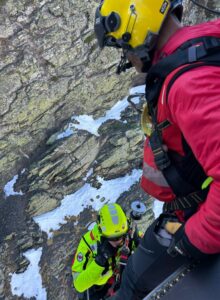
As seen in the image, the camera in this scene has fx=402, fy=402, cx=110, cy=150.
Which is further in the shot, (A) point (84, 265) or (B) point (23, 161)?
(B) point (23, 161)

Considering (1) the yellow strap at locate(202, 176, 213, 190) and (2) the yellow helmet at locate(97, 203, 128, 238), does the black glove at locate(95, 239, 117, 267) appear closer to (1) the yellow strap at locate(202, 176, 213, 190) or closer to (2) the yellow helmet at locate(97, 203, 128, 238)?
(2) the yellow helmet at locate(97, 203, 128, 238)

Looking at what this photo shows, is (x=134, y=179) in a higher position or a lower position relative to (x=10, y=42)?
lower

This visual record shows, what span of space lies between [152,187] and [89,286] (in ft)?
13.2

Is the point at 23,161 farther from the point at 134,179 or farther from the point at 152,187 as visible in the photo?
the point at 152,187

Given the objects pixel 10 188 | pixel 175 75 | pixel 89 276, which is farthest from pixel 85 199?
pixel 175 75

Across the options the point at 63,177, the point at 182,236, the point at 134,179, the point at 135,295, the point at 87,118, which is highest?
the point at 182,236

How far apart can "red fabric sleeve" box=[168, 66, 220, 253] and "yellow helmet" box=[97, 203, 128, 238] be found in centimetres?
438

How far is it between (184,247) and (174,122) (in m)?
0.95

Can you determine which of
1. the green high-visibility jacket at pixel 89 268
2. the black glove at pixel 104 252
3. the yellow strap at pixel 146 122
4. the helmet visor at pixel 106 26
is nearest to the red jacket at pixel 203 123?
the yellow strap at pixel 146 122

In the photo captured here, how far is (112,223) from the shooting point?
701 cm

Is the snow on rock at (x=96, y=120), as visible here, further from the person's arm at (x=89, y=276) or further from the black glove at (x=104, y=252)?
the person's arm at (x=89, y=276)

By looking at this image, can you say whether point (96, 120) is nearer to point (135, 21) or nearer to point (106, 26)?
point (106, 26)

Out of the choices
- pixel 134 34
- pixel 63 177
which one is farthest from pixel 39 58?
pixel 134 34

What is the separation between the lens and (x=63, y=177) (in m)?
9.31
